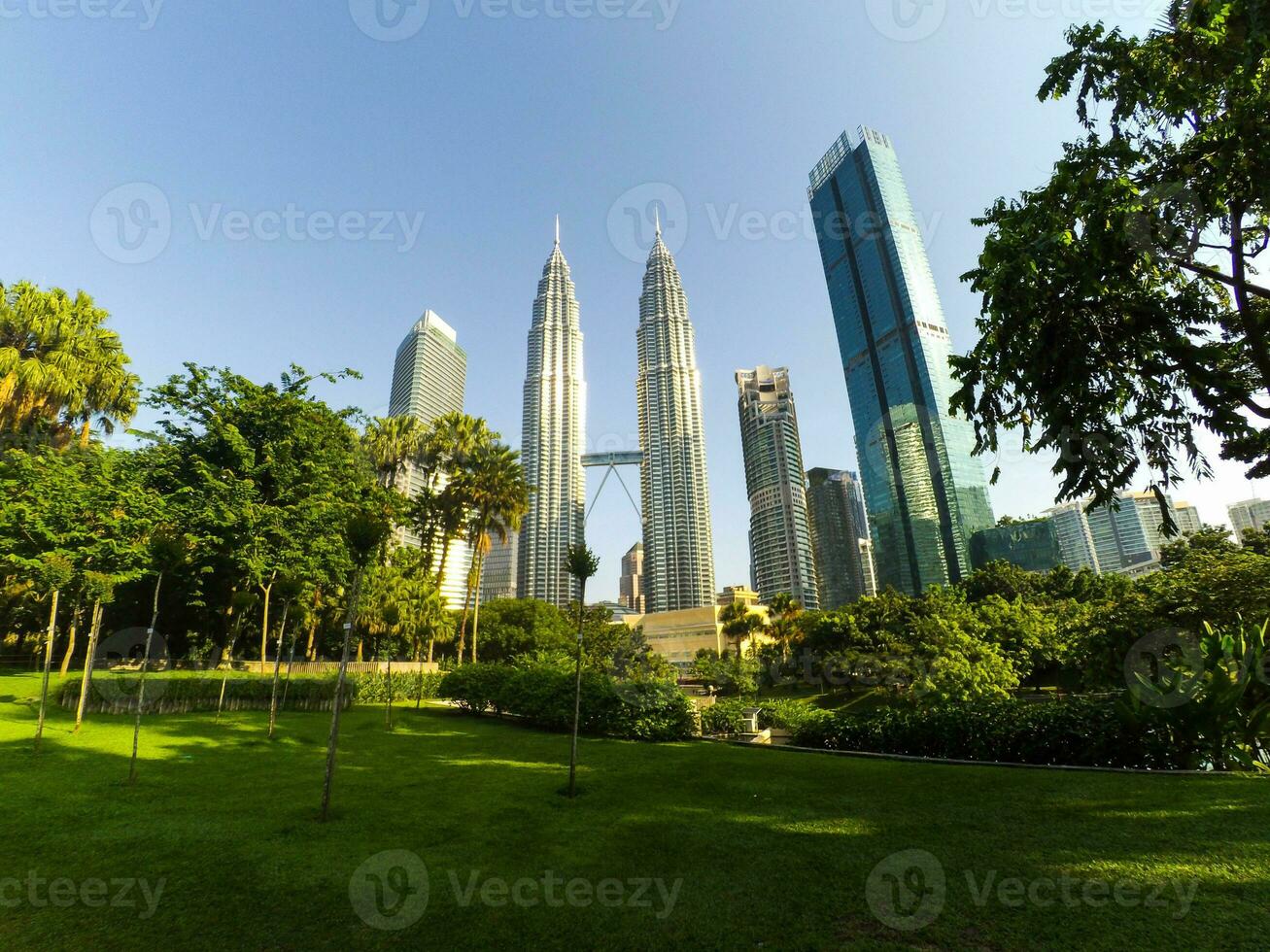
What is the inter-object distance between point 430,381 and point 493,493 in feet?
477

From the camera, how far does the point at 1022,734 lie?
10273 mm

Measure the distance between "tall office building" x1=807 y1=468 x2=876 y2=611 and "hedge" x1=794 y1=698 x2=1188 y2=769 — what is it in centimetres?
14799

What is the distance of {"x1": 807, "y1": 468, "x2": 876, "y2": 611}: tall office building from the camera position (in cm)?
15300

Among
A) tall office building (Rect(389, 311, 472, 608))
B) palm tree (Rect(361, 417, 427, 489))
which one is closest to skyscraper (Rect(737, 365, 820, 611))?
tall office building (Rect(389, 311, 472, 608))

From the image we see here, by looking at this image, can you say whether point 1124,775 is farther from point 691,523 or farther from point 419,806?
point 691,523

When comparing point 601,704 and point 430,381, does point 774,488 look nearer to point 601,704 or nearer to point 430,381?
point 430,381

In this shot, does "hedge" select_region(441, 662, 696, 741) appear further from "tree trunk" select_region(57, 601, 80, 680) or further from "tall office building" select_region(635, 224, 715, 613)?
"tall office building" select_region(635, 224, 715, 613)

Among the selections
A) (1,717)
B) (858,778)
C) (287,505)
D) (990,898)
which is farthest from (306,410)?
(990,898)

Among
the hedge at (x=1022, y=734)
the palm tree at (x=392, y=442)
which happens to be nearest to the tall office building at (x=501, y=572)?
the palm tree at (x=392, y=442)

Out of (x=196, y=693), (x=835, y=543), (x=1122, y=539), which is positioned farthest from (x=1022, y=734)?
(x=1122, y=539)

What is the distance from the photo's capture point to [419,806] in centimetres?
789

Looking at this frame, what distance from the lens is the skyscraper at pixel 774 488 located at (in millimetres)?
138000

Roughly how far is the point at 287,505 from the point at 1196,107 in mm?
28599

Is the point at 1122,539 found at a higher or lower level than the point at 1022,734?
higher
